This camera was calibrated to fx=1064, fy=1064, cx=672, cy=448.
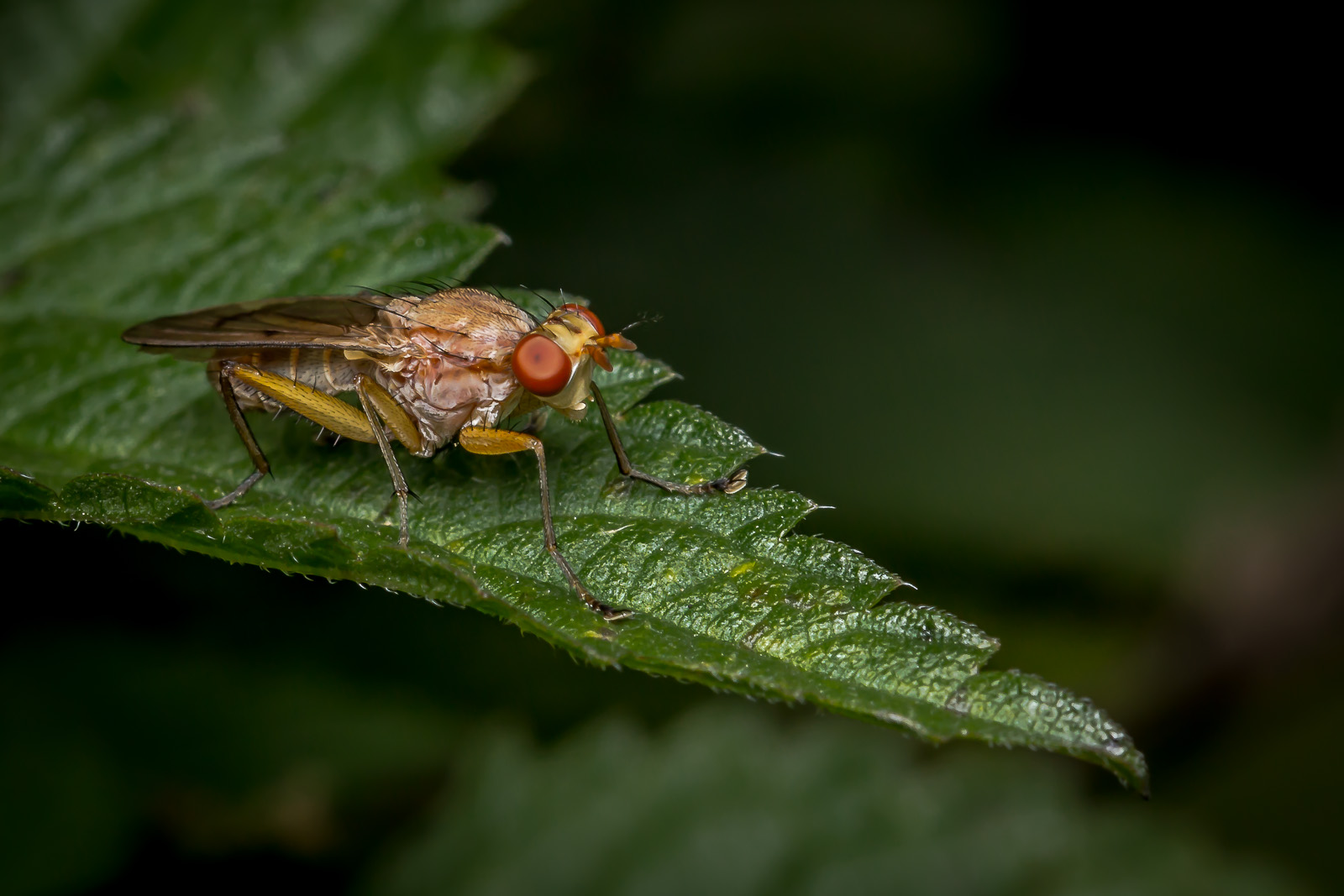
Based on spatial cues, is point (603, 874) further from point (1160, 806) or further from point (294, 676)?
point (1160, 806)

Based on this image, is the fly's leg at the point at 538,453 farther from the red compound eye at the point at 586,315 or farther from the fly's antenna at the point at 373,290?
the fly's antenna at the point at 373,290

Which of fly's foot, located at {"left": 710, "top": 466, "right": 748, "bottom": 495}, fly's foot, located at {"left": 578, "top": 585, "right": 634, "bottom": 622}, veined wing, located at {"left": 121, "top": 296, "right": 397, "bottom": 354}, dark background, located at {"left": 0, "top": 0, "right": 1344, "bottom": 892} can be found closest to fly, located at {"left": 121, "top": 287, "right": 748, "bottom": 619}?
veined wing, located at {"left": 121, "top": 296, "right": 397, "bottom": 354}

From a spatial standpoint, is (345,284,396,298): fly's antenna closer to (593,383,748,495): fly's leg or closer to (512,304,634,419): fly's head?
(512,304,634,419): fly's head

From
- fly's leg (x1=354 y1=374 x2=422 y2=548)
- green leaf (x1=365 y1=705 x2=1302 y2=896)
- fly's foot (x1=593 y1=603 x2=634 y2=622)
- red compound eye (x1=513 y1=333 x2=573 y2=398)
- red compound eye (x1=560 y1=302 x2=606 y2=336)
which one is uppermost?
red compound eye (x1=560 y1=302 x2=606 y2=336)

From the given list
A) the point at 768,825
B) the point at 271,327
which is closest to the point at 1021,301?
the point at 768,825

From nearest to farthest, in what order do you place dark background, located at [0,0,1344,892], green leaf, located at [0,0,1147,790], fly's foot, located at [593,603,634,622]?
green leaf, located at [0,0,1147,790] → fly's foot, located at [593,603,634,622] → dark background, located at [0,0,1344,892]

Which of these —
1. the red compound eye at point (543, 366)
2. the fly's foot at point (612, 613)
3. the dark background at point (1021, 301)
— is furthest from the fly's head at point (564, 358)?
Answer: the dark background at point (1021, 301)

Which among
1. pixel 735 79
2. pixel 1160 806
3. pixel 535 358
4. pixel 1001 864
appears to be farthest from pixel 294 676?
pixel 735 79
